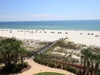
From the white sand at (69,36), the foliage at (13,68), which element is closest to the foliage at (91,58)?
the foliage at (13,68)

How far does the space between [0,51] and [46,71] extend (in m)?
7.26

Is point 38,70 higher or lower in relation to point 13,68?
lower

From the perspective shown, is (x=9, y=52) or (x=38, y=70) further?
(x=38, y=70)

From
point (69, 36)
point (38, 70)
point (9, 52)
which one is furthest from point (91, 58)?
point (69, 36)

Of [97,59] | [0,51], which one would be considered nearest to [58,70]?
[97,59]

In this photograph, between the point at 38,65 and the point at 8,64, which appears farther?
the point at 38,65

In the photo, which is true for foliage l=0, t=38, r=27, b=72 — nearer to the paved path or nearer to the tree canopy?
the tree canopy

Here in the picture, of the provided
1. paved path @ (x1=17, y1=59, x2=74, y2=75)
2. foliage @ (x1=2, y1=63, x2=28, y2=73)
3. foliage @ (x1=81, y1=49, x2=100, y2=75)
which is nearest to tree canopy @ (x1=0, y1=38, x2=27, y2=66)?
foliage @ (x1=2, y1=63, x2=28, y2=73)

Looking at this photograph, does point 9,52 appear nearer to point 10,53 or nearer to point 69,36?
point 10,53

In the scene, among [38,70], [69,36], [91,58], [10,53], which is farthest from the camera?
[69,36]

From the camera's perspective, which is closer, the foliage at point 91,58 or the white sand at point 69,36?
the foliage at point 91,58

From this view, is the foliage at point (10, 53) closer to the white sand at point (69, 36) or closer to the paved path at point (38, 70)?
the paved path at point (38, 70)

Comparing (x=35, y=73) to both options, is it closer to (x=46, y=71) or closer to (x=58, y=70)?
(x=46, y=71)

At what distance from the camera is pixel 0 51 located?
25531 millimetres
